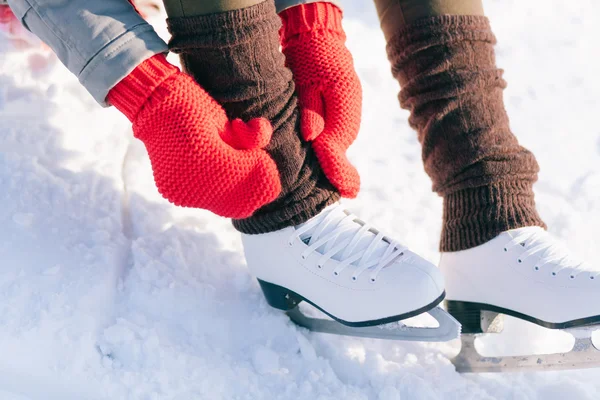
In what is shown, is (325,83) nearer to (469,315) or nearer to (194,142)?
(194,142)

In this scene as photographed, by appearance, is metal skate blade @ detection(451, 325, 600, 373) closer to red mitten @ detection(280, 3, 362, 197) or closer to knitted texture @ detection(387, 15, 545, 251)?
knitted texture @ detection(387, 15, 545, 251)

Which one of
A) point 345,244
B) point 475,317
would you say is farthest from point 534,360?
point 345,244

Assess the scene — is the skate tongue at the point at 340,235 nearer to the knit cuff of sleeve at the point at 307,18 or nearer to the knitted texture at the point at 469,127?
the knitted texture at the point at 469,127

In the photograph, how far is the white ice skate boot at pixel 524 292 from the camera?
82cm

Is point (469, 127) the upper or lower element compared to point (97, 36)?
lower

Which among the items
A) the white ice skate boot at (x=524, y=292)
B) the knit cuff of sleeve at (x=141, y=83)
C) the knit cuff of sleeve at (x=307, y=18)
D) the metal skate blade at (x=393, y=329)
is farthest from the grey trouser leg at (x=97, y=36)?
the white ice skate boot at (x=524, y=292)

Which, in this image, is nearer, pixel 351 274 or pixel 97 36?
pixel 97 36

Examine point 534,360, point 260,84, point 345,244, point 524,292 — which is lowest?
point 534,360

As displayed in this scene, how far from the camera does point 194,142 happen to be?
72cm

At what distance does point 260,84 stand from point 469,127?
33cm

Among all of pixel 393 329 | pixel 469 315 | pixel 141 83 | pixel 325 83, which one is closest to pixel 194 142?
pixel 141 83

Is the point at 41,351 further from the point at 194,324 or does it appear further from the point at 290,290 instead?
the point at 290,290

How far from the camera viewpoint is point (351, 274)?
0.81 metres

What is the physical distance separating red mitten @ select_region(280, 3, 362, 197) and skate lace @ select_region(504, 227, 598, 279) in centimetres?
26
